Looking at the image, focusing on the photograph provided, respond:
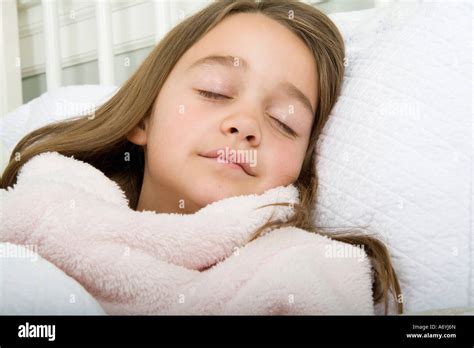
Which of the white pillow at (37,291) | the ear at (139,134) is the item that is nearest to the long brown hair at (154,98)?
the ear at (139,134)

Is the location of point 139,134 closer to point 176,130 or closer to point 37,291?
point 176,130

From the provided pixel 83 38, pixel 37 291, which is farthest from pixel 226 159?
pixel 83 38

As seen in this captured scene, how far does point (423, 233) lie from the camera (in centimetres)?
55

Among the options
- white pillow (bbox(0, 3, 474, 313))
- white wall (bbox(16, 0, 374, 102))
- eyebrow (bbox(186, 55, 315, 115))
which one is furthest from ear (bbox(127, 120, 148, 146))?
white wall (bbox(16, 0, 374, 102))

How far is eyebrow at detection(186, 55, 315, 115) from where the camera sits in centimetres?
65

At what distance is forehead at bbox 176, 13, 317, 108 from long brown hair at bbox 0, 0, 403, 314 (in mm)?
18

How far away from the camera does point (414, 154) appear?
1.88 feet

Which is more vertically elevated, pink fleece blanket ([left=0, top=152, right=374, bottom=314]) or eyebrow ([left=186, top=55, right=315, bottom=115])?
eyebrow ([left=186, top=55, right=315, bottom=115])

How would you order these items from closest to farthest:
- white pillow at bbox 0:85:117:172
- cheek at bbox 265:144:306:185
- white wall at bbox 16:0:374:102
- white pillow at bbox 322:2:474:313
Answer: white pillow at bbox 322:2:474:313 < cheek at bbox 265:144:306:185 < white pillow at bbox 0:85:117:172 < white wall at bbox 16:0:374:102

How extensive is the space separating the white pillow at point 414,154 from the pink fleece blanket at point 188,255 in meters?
0.06

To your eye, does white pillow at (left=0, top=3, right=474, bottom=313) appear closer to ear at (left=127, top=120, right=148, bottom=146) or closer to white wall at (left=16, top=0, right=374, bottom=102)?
ear at (left=127, top=120, right=148, bottom=146)
